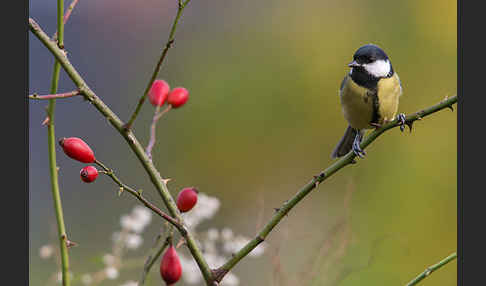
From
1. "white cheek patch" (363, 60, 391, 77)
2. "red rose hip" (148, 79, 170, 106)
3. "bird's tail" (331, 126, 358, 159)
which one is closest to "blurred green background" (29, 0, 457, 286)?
"bird's tail" (331, 126, 358, 159)

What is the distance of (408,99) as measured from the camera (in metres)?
2.96

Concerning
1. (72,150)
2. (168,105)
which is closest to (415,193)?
(168,105)

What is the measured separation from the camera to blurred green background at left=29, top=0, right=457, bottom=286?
263 centimetres

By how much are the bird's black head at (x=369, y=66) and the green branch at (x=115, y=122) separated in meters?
0.63

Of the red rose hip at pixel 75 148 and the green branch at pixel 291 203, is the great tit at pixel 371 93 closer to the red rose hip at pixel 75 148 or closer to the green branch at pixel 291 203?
the green branch at pixel 291 203

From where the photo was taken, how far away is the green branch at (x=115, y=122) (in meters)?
0.65

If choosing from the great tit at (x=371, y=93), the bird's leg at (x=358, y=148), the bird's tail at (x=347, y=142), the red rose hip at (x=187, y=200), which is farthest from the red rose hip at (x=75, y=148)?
the bird's tail at (x=347, y=142)

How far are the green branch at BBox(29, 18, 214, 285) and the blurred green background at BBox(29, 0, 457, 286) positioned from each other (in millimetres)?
1512

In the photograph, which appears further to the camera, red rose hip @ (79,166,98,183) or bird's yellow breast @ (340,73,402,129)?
bird's yellow breast @ (340,73,402,129)

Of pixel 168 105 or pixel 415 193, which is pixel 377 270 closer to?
pixel 415 193

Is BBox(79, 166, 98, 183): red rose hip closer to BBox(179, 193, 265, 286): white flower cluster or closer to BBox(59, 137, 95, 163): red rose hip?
BBox(59, 137, 95, 163): red rose hip

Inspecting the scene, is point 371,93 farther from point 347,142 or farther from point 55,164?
point 55,164

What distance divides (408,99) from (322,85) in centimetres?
48

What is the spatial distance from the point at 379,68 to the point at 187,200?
2.13 ft
